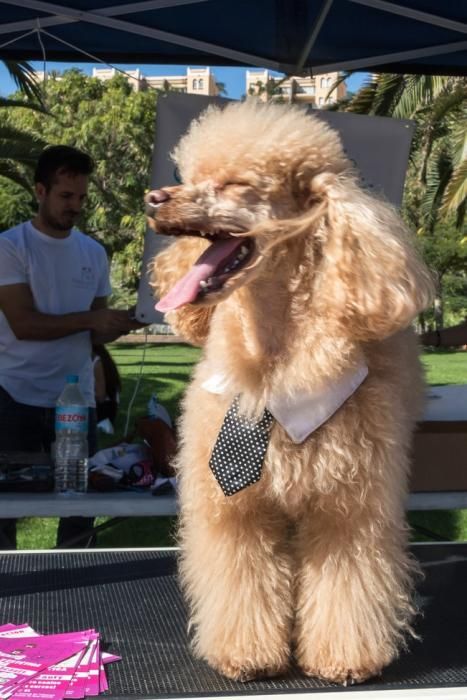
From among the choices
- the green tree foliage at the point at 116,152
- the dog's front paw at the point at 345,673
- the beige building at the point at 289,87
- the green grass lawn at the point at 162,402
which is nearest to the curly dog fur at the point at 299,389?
the dog's front paw at the point at 345,673

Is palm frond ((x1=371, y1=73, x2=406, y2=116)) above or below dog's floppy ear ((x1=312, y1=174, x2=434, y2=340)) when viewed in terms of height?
above

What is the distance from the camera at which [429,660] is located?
5.97 feet

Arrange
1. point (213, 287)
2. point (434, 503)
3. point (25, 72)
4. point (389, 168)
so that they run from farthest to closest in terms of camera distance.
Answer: point (25, 72) → point (389, 168) → point (434, 503) → point (213, 287)

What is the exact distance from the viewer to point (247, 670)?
166 centimetres

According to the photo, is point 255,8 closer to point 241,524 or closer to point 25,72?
point 241,524

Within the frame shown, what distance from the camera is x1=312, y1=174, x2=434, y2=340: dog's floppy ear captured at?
1.48 m

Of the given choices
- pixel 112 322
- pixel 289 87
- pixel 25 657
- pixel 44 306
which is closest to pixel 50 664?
pixel 25 657

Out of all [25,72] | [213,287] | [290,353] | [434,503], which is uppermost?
[25,72]

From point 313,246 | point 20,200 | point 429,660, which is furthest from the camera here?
point 20,200

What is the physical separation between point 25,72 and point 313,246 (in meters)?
6.11

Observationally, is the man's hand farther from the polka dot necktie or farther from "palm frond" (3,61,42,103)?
"palm frond" (3,61,42,103)

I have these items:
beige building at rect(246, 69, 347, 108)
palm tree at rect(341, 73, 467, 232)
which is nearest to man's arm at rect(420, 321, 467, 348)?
beige building at rect(246, 69, 347, 108)

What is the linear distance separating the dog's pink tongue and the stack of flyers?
740 millimetres

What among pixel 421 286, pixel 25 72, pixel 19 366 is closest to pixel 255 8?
pixel 19 366
